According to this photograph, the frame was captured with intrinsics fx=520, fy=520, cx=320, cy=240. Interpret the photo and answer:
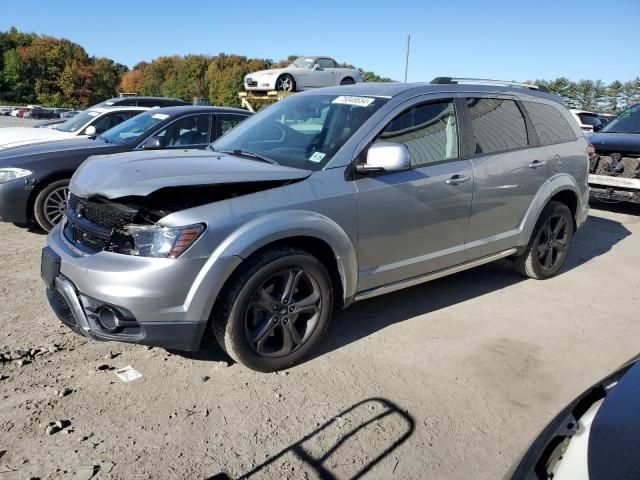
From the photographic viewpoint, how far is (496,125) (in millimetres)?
4492

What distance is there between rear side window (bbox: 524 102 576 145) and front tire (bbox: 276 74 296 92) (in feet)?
41.7

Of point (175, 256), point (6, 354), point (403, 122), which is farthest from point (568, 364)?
point (6, 354)

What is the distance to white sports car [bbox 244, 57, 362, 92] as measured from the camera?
1689 centimetres

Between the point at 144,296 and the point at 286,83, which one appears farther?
the point at 286,83

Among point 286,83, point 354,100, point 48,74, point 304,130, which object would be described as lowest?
point 304,130

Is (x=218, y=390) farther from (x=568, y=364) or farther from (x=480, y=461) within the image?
(x=568, y=364)

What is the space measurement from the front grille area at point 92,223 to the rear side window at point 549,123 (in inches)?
149

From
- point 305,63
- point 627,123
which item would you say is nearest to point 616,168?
point 627,123

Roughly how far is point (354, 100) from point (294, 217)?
127 cm

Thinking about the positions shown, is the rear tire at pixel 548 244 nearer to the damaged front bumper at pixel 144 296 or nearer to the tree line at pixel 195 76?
the damaged front bumper at pixel 144 296

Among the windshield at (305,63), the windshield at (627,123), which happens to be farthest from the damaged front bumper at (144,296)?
the windshield at (305,63)

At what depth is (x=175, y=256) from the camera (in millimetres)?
2809

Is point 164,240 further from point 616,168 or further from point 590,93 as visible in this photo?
point 590,93

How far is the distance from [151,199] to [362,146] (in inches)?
56.1
